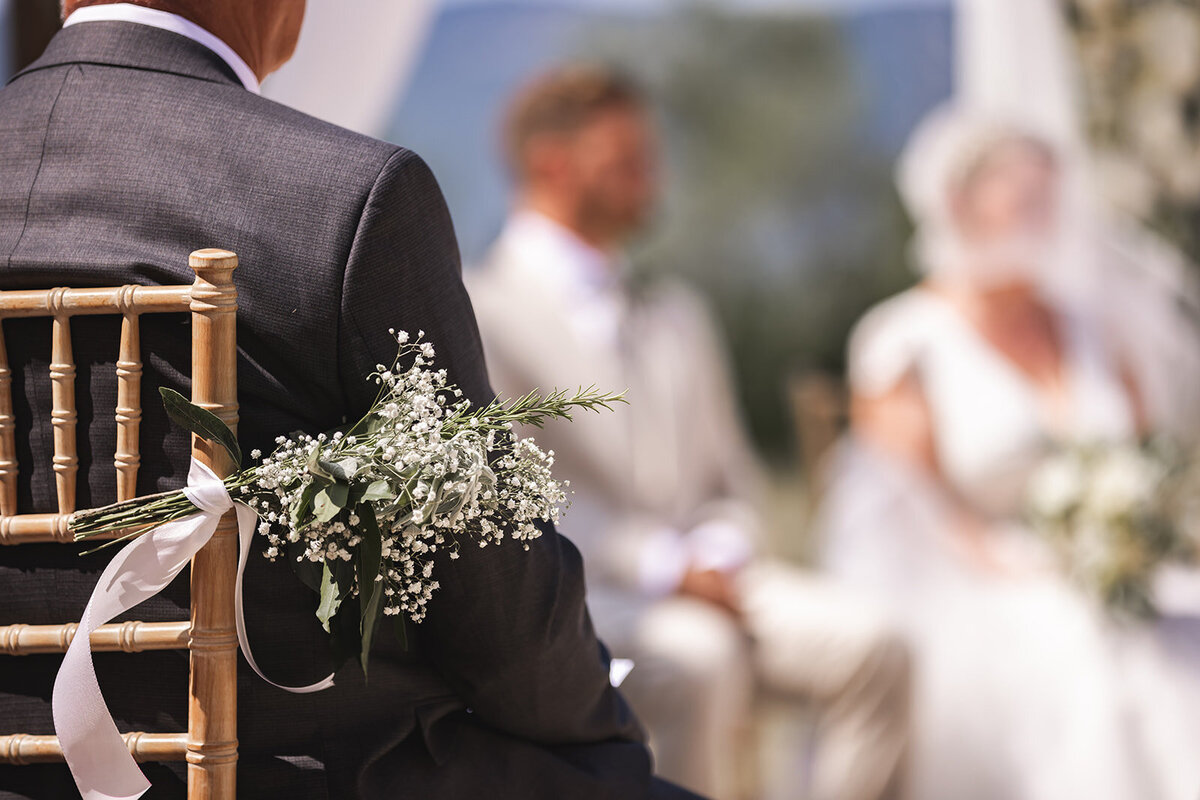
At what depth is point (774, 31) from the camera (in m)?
6.42

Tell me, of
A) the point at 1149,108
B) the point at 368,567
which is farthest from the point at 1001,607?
the point at 368,567

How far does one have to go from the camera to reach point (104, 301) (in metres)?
1.03

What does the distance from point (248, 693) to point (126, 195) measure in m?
0.45

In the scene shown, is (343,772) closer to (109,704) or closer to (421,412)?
(109,704)

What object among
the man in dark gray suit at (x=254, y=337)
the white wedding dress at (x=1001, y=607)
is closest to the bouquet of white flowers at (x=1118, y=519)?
the white wedding dress at (x=1001, y=607)

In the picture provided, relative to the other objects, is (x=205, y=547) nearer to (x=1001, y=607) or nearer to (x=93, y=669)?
(x=93, y=669)

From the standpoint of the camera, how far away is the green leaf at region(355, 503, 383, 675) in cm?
100

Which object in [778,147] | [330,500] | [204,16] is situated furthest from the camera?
[778,147]

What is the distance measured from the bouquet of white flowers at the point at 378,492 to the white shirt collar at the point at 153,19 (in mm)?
370

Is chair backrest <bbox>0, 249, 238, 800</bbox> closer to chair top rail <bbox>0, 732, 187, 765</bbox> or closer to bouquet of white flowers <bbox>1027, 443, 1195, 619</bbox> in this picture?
chair top rail <bbox>0, 732, 187, 765</bbox>

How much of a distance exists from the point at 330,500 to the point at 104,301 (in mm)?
262

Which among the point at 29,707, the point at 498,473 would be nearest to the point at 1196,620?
the point at 498,473

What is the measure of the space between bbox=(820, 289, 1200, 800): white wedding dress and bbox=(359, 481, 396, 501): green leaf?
7.74 ft

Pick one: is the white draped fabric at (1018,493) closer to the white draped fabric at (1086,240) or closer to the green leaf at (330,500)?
the white draped fabric at (1086,240)
